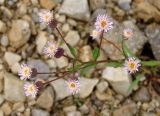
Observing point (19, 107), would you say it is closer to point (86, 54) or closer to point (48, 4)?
point (86, 54)

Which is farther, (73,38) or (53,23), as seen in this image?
(73,38)

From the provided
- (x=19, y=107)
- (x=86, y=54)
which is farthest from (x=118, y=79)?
(x=19, y=107)

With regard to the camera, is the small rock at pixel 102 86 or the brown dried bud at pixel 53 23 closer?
the brown dried bud at pixel 53 23

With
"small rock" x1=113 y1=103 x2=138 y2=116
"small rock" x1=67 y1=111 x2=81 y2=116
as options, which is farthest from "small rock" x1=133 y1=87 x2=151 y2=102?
"small rock" x1=67 y1=111 x2=81 y2=116

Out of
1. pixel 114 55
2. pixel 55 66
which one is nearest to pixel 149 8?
pixel 114 55

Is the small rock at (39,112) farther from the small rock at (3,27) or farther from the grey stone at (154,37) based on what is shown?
the grey stone at (154,37)

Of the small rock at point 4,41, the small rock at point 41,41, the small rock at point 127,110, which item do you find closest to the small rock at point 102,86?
the small rock at point 127,110
